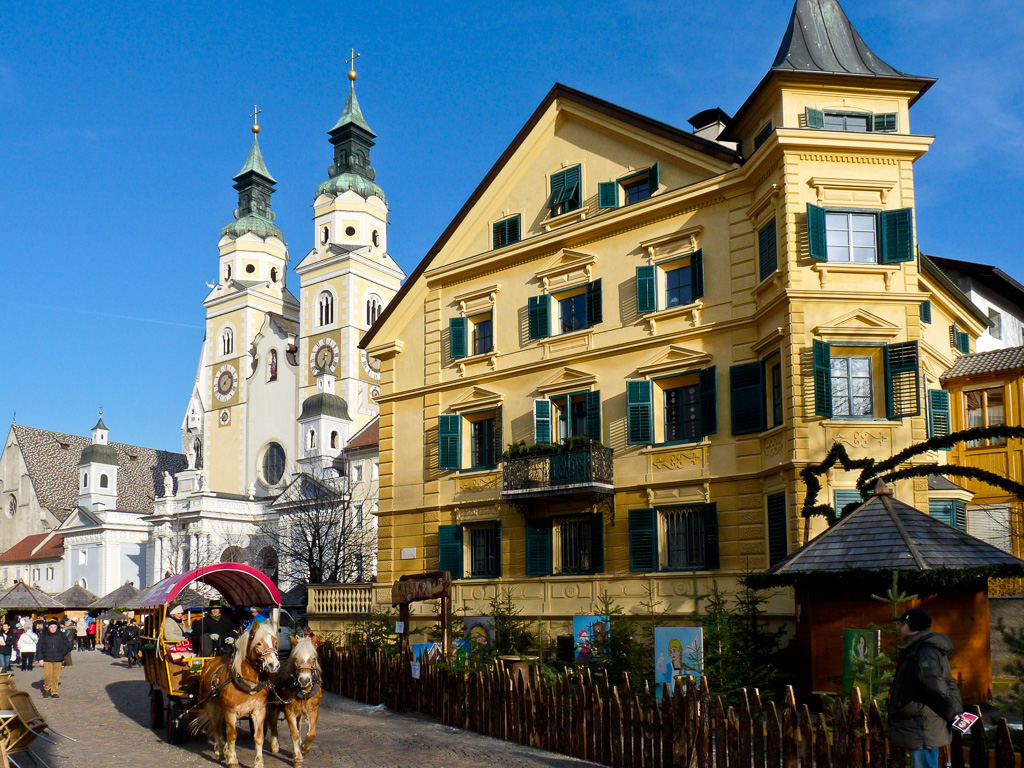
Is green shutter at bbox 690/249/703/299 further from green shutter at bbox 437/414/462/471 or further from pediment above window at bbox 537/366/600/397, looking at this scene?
green shutter at bbox 437/414/462/471

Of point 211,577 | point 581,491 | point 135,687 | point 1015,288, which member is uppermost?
point 1015,288

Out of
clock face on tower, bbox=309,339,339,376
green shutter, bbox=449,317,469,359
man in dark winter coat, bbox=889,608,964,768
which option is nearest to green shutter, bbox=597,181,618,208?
green shutter, bbox=449,317,469,359

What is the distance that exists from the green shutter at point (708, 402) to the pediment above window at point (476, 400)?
6149mm

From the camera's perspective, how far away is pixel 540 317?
26844 millimetres

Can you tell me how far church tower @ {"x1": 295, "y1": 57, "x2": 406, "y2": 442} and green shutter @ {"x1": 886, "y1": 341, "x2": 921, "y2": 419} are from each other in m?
55.0

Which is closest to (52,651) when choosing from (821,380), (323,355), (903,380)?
(821,380)

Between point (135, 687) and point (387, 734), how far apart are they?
14.1m

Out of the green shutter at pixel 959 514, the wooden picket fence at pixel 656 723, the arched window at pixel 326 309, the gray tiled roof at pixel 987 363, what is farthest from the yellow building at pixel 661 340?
the arched window at pixel 326 309

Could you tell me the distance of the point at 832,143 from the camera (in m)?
21.5

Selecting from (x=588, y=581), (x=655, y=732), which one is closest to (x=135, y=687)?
(x=588, y=581)

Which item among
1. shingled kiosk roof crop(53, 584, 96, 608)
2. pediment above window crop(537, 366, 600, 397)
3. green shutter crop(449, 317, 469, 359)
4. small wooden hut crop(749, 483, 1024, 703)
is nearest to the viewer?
small wooden hut crop(749, 483, 1024, 703)

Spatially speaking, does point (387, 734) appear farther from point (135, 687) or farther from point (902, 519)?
point (135, 687)

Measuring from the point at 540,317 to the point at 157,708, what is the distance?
13312mm

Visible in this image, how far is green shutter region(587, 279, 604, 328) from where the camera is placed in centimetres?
2570
